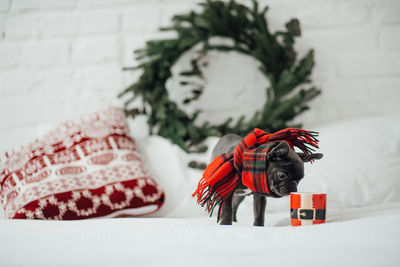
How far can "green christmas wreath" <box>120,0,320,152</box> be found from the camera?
121 cm

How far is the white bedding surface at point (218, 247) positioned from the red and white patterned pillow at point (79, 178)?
0.37m

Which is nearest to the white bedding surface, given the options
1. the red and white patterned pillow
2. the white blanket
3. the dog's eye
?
the white blanket

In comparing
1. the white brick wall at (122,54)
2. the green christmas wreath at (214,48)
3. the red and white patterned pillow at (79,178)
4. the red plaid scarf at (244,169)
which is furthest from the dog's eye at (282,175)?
the white brick wall at (122,54)

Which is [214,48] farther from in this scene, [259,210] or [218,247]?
[218,247]

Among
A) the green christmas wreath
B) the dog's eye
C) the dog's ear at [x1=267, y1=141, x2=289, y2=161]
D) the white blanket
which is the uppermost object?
the green christmas wreath

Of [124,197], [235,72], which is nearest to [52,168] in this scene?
[124,197]

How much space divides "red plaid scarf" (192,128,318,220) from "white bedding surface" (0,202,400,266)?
0.43 ft

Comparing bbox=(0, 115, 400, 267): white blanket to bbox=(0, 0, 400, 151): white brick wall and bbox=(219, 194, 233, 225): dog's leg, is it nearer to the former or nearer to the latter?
bbox=(219, 194, 233, 225): dog's leg

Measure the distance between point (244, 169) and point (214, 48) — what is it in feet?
2.58

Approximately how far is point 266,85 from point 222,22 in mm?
317

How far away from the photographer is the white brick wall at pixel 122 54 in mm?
1355

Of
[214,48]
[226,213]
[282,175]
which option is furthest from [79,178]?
[214,48]

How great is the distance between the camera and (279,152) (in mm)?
590

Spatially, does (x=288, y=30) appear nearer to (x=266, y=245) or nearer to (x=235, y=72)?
(x=235, y=72)
